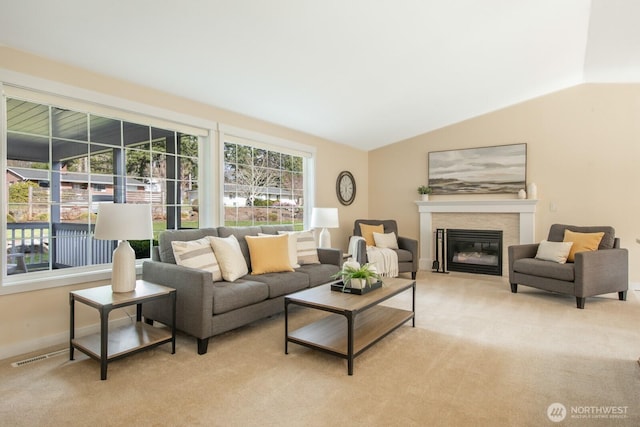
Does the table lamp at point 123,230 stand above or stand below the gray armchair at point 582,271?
above

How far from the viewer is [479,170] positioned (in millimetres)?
5777

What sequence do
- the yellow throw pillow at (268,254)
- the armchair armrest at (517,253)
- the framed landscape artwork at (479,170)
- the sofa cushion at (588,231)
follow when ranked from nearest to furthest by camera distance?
the yellow throw pillow at (268,254) < the sofa cushion at (588,231) < the armchair armrest at (517,253) < the framed landscape artwork at (479,170)

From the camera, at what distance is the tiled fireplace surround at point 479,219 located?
5363mm

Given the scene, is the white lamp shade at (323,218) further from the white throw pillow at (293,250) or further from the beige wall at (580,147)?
the beige wall at (580,147)

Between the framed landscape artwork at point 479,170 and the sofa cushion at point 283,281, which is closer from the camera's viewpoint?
the sofa cushion at point 283,281

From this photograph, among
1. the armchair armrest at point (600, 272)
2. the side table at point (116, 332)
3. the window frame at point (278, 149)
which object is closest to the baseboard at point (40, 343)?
the side table at point (116, 332)

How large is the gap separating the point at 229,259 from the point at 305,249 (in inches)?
44.9

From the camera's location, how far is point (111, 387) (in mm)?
2119

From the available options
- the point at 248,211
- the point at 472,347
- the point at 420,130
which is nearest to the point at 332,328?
the point at 472,347

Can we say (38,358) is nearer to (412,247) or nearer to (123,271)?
(123,271)

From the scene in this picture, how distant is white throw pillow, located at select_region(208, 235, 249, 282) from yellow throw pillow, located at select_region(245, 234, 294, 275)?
0.17 meters

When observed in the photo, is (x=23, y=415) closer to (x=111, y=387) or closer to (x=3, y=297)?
(x=111, y=387)

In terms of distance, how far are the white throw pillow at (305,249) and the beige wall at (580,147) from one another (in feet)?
10.2

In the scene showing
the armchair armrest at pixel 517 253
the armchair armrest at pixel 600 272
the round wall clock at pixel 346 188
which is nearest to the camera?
the armchair armrest at pixel 600 272
